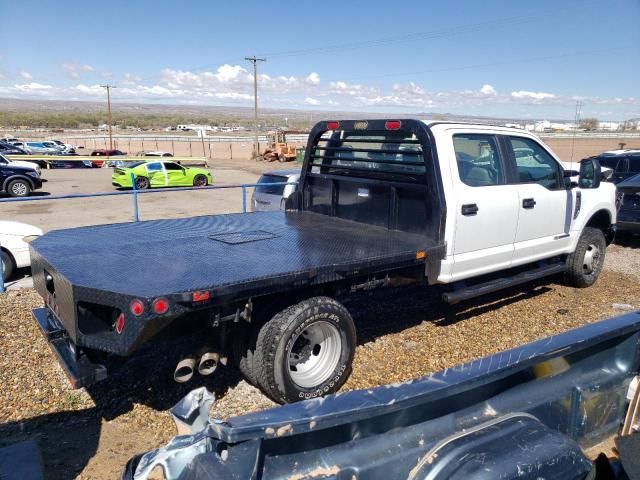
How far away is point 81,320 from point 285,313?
4.17ft

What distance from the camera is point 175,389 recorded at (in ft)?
13.7

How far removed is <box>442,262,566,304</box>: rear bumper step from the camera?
4844mm

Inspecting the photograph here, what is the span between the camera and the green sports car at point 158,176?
2356cm

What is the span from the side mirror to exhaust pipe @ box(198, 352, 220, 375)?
4.61 meters

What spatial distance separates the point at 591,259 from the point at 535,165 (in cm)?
188

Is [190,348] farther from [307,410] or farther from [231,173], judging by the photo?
[231,173]

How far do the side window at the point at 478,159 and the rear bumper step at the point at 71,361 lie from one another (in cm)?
346

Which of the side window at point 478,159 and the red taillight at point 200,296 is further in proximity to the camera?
the side window at point 478,159

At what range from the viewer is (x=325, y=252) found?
13.5 feet

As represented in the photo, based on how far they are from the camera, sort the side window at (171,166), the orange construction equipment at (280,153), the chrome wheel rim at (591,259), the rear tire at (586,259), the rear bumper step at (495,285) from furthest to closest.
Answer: the orange construction equipment at (280,153) < the side window at (171,166) < the chrome wheel rim at (591,259) < the rear tire at (586,259) < the rear bumper step at (495,285)

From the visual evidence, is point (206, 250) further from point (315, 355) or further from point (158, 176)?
point (158, 176)

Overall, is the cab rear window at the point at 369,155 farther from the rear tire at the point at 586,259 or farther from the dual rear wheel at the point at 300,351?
the rear tire at the point at 586,259

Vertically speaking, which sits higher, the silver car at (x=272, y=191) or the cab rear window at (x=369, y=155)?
the cab rear window at (x=369, y=155)

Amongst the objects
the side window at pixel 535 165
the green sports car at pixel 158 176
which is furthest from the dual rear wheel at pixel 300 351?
the green sports car at pixel 158 176
